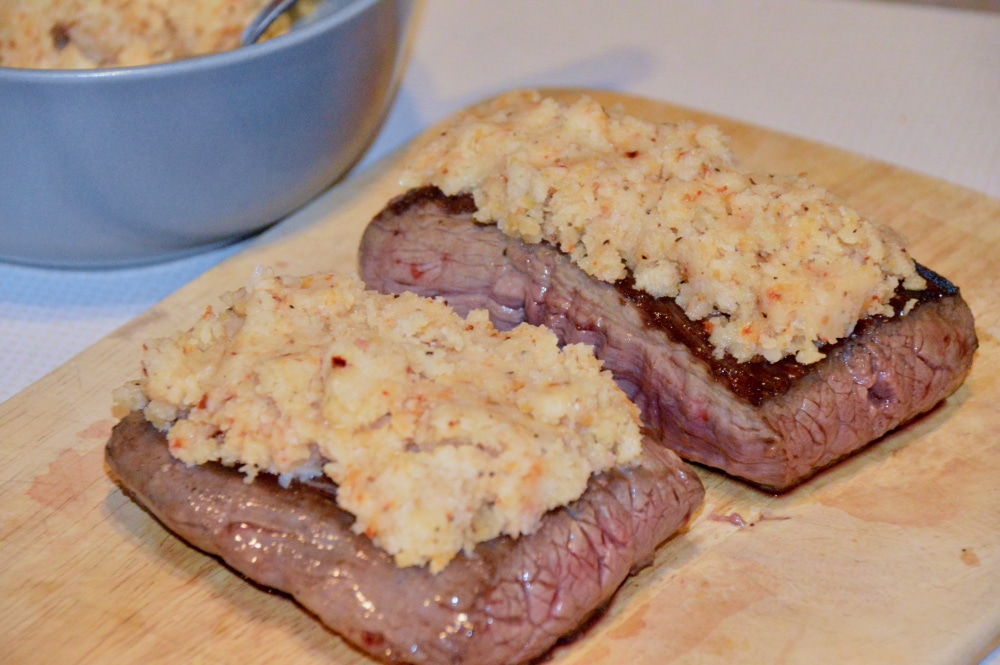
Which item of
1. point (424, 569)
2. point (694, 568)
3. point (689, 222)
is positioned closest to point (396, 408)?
point (424, 569)

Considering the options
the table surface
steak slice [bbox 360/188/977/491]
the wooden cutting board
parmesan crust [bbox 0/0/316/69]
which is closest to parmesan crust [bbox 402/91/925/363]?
steak slice [bbox 360/188/977/491]

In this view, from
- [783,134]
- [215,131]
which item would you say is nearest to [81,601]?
[215,131]

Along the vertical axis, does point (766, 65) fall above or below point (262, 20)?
below

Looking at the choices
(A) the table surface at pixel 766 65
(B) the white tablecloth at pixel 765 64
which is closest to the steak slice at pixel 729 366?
(A) the table surface at pixel 766 65

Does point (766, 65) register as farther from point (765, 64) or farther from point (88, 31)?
point (88, 31)

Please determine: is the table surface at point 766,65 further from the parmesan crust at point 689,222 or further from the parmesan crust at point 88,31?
the parmesan crust at point 689,222
